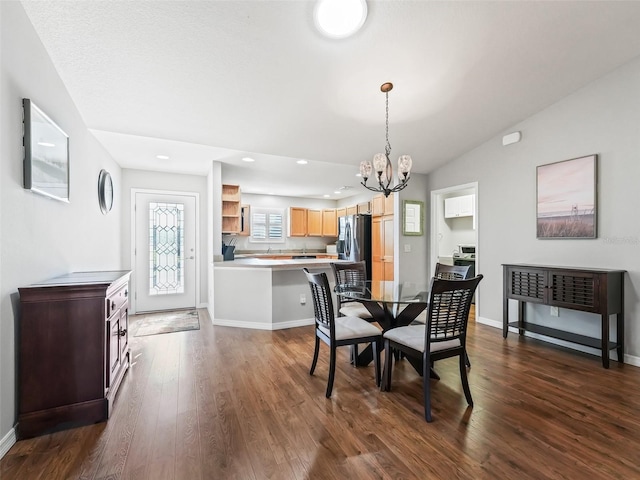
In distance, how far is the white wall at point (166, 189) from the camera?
4840 mm

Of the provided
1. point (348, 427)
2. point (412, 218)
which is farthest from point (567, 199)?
point (348, 427)

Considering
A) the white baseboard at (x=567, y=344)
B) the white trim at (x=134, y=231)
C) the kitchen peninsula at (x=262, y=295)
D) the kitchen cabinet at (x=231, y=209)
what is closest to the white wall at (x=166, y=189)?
the white trim at (x=134, y=231)

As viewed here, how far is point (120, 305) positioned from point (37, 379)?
0.69m

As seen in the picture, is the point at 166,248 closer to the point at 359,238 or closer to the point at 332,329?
the point at 359,238

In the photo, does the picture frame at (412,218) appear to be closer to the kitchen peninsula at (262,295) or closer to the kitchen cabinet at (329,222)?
the kitchen peninsula at (262,295)

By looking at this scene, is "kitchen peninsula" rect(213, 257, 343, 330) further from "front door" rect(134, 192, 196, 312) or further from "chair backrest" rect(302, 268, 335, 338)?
"chair backrest" rect(302, 268, 335, 338)

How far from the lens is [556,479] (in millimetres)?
1460

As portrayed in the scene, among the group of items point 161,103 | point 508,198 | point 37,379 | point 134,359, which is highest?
point 161,103

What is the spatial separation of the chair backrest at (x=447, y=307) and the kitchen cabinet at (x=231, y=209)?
147 inches

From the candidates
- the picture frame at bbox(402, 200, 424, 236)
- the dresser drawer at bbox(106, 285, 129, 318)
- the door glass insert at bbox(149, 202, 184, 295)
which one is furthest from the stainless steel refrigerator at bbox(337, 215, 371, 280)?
the dresser drawer at bbox(106, 285, 129, 318)

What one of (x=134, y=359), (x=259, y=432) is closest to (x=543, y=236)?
(x=259, y=432)

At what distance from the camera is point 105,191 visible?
3.75 m

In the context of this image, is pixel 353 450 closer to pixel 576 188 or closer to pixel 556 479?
pixel 556 479

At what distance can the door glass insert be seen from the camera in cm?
500
